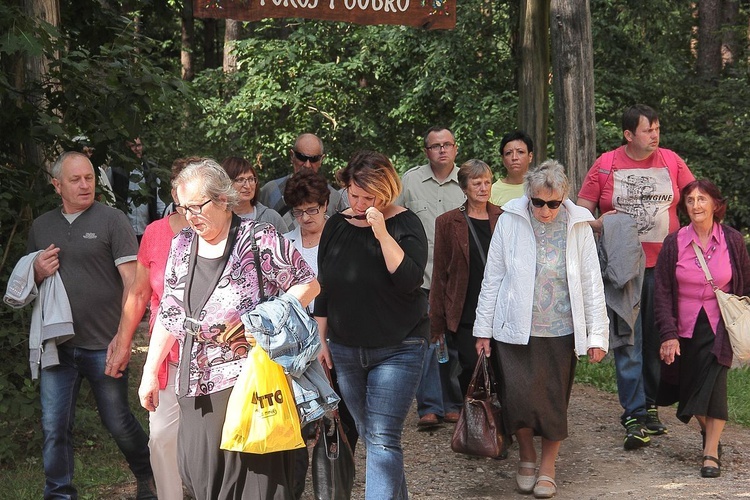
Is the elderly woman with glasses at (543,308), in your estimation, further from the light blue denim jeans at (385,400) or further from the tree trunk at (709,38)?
the tree trunk at (709,38)

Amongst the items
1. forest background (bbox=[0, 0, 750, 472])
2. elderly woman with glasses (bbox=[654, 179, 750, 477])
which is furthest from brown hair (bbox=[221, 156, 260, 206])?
forest background (bbox=[0, 0, 750, 472])

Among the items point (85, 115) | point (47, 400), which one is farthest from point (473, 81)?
point (47, 400)

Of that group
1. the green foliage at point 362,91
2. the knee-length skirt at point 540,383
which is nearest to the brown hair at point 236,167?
the knee-length skirt at point 540,383

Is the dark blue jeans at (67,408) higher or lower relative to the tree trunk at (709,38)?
lower

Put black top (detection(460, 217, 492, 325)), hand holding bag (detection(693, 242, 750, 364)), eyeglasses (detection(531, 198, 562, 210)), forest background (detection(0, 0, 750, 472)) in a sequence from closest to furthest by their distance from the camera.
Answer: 1. eyeglasses (detection(531, 198, 562, 210))
2. hand holding bag (detection(693, 242, 750, 364))
3. black top (detection(460, 217, 492, 325))
4. forest background (detection(0, 0, 750, 472))

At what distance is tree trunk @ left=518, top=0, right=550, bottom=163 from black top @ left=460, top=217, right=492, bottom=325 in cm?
499

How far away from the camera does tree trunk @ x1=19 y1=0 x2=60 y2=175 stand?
23.1 ft

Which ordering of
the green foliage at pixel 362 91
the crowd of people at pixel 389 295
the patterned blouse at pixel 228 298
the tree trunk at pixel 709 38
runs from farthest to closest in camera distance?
1. the tree trunk at pixel 709 38
2. the green foliage at pixel 362 91
3. the crowd of people at pixel 389 295
4. the patterned blouse at pixel 228 298

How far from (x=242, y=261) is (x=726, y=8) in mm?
19336

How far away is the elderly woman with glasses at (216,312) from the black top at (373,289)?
0.64 m

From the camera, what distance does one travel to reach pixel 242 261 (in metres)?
4.25

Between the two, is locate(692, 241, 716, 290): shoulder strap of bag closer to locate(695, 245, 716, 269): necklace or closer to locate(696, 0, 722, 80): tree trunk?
locate(695, 245, 716, 269): necklace

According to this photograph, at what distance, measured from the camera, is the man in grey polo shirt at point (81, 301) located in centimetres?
→ 556

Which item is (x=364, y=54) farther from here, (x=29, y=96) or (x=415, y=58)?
(x=29, y=96)
